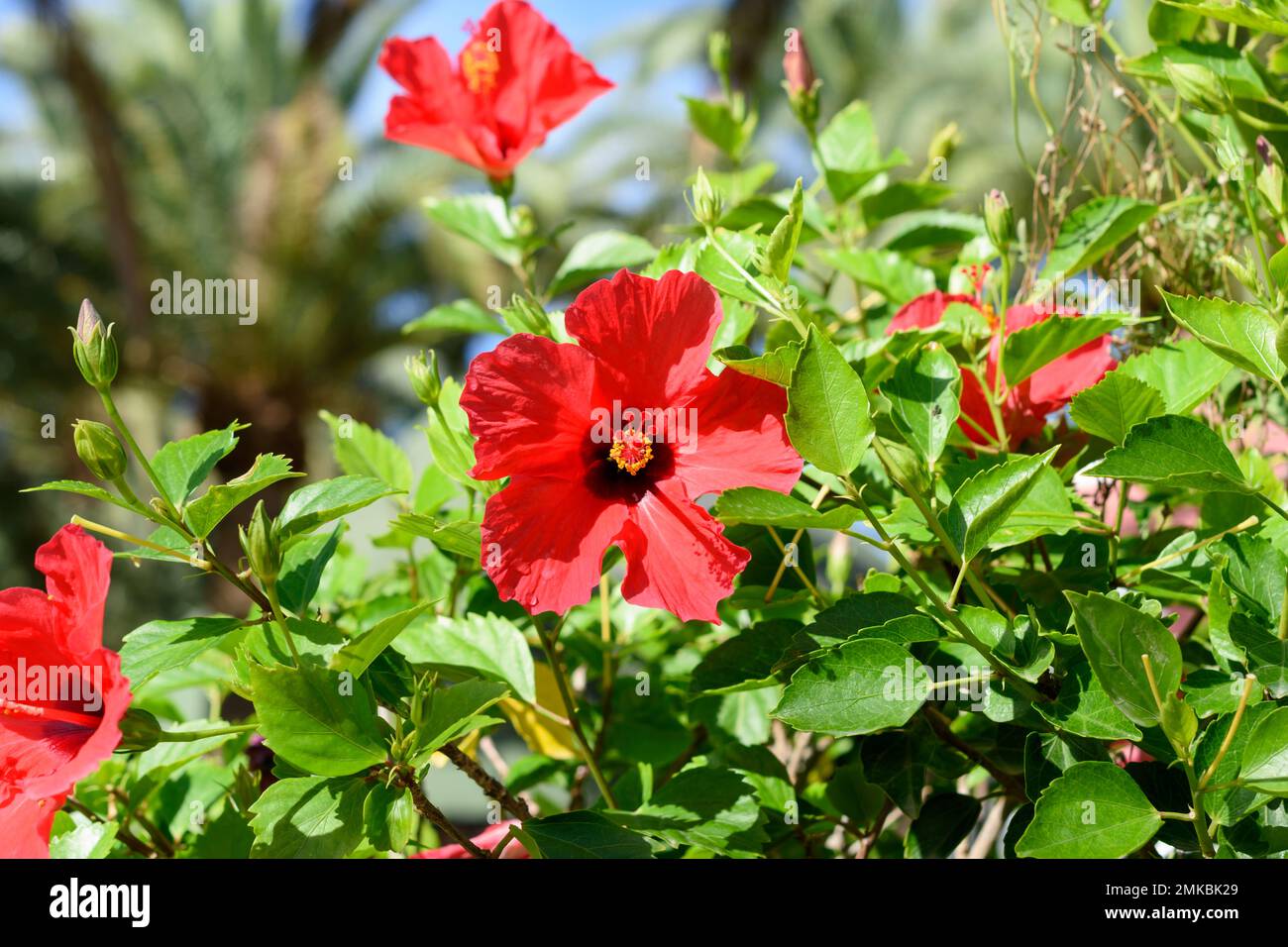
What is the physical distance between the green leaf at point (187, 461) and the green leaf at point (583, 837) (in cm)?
32

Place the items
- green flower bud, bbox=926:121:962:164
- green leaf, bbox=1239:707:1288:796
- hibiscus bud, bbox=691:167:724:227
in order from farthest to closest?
green flower bud, bbox=926:121:962:164
hibiscus bud, bbox=691:167:724:227
green leaf, bbox=1239:707:1288:796

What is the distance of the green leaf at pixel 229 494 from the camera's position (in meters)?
0.74

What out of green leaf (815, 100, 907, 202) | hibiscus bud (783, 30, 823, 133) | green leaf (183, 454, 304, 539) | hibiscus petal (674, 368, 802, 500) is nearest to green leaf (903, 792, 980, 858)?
hibiscus petal (674, 368, 802, 500)

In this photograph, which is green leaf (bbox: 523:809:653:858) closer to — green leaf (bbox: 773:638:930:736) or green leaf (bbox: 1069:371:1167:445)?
green leaf (bbox: 773:638:930:736)

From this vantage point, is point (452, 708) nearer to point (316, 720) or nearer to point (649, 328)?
point (316, 720)

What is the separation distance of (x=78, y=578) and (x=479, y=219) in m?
0.59

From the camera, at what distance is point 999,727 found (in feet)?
2.70

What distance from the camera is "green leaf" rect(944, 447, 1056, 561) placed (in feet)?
2.17

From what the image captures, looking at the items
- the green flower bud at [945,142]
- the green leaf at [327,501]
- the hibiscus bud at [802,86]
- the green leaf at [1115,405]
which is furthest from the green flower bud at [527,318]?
the green flower bud at [945,142]

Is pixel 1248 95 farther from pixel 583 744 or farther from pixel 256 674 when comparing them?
pixel 256 674

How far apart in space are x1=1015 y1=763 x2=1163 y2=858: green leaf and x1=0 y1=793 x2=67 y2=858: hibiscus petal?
22.3 inches

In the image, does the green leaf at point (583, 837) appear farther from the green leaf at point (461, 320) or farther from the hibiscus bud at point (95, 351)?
the green leaf at point (461, 320)
